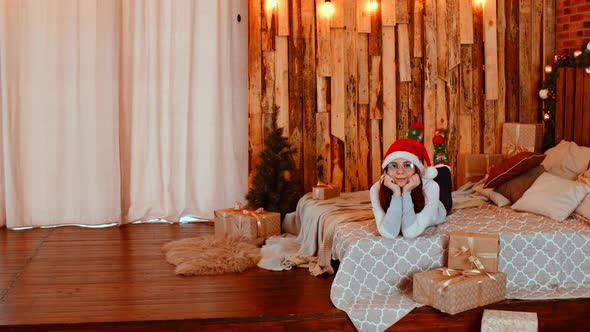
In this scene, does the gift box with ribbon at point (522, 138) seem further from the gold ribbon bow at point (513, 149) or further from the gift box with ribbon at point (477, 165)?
the gift box with ribbon at point (477, 165)

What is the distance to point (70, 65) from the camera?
629 centimetres

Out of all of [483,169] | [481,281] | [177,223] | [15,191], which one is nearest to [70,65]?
[15,191]

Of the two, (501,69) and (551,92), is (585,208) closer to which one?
(551,92)

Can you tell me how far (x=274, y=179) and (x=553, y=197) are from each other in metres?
2.19

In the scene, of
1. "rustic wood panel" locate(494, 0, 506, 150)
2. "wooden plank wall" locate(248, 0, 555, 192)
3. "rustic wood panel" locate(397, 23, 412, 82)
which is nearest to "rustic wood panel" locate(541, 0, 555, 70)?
"wooden plank wall" locate(248, 0, 555, 192)

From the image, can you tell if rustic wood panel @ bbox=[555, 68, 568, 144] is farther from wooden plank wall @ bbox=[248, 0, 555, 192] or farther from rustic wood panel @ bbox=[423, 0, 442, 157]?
rustic wood panel @ bbox=[423, 0, 442, 157]

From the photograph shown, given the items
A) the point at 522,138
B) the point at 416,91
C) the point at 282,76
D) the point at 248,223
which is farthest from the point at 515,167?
the point at 282,76

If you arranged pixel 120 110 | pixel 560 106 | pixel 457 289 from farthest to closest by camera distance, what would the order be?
pixel 120 110 < pixel 560 106 < pixel 457 289

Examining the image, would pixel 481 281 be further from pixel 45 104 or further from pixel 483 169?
pixel 45 104

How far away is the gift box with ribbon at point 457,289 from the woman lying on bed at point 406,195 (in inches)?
13.2

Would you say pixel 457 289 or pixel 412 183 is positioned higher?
pixel 412 183

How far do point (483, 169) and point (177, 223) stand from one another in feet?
8.67

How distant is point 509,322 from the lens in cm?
371

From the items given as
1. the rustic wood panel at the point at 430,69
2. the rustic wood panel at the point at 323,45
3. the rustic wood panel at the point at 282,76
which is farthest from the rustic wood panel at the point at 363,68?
the rustic wood panel at the point at 282,76
